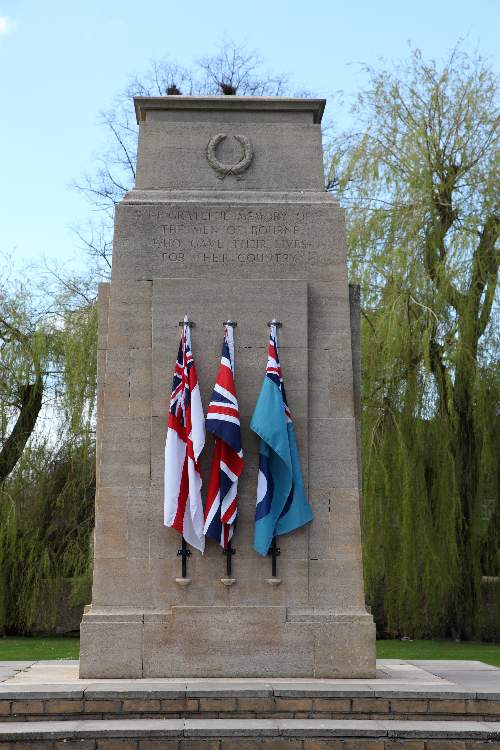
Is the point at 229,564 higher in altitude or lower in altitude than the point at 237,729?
higher

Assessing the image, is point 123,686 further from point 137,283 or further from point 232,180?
point 232,180

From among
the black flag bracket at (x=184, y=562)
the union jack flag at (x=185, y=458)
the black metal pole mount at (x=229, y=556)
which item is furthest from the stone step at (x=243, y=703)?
the union jack flag at (x=185, y=458)

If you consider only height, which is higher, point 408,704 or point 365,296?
point 365,296

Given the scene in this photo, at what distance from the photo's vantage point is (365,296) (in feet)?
62.8

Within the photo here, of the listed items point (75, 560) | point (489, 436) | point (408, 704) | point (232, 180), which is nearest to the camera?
point (408, 704)

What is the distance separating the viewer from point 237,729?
8406 millimetres

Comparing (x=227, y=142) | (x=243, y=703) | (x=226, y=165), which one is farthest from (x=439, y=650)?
(x=227, y=142)

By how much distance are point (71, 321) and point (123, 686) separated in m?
13.9

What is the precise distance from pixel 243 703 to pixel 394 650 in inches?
369

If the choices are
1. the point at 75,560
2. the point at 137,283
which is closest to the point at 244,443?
the point at 137,283

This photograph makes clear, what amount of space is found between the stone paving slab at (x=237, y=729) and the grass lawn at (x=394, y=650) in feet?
24.4

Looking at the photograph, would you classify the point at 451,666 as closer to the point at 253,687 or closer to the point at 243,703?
the point at 253,687

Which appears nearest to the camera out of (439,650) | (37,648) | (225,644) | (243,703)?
(243,703)

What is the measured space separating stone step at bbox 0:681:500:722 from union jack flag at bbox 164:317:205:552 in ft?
5.32
